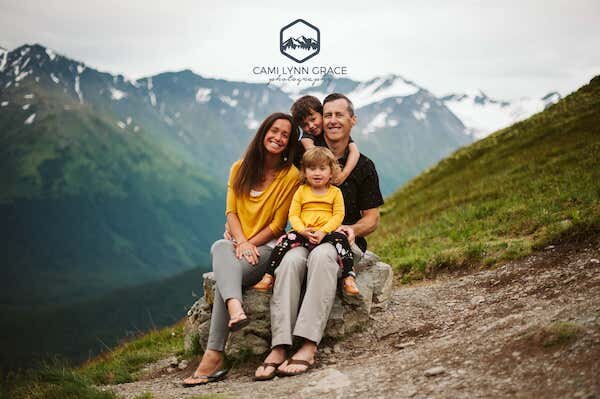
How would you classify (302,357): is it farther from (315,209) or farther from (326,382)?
(315,209)

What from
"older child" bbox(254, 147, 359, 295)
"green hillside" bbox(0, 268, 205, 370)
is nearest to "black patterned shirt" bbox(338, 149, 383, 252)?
"older child" bbox(254, 147, 359, 295)

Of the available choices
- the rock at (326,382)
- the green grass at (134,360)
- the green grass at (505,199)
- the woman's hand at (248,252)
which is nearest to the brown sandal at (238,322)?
the woman's hand at (248,252)

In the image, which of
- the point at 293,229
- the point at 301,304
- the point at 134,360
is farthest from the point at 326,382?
the point at 134,360

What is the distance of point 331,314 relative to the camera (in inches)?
274

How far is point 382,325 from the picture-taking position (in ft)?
24.3

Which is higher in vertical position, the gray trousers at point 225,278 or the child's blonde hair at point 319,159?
the child's blonde hair at point 319,159

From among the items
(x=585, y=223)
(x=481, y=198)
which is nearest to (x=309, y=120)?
(x=585, y=223)

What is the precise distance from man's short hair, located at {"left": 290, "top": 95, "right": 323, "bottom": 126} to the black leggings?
2006mm

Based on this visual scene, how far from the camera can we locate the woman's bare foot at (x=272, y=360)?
19.6 ft

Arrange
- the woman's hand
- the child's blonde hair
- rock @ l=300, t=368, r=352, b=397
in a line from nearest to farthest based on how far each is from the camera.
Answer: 1. rock @ l=300, t=368, r=352, b=397
2. the child's blonde hair
3. the woman's hand

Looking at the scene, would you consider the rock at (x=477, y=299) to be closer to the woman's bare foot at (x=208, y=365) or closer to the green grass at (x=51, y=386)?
the woman's bare foot at (x=208, y=365)

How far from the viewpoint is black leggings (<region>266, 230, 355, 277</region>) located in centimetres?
641

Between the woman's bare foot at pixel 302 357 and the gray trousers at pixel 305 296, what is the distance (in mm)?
144

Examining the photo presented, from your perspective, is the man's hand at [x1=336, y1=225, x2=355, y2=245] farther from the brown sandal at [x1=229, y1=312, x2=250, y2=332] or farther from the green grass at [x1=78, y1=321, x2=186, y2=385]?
the green grass at [x1=78, y1=321, x2=186, y2=385]
